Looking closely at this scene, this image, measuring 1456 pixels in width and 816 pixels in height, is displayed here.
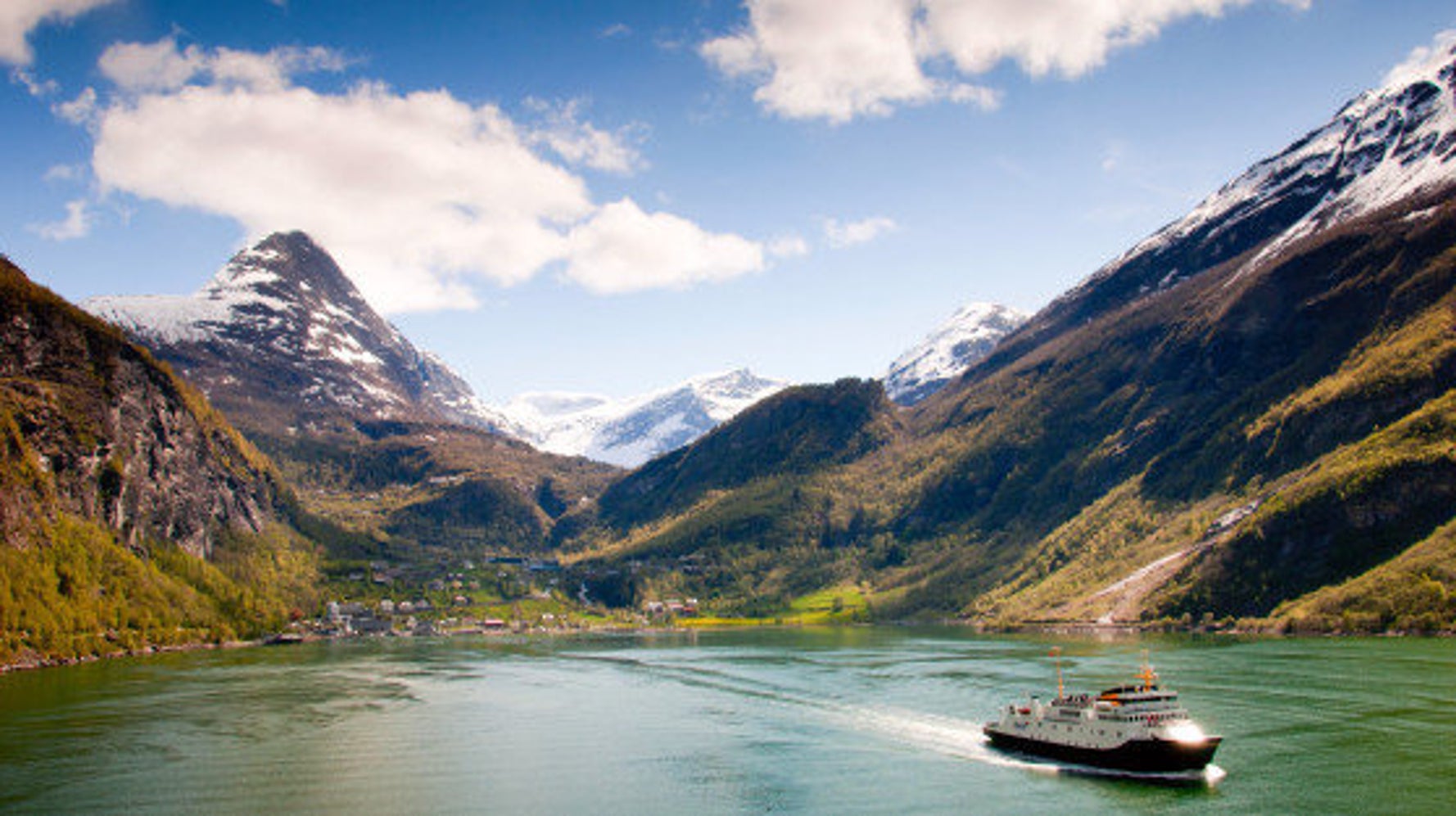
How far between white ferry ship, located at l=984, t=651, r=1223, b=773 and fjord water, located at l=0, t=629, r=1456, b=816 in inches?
92.8

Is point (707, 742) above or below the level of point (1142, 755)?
below

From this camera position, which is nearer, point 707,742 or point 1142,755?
point 1142,755

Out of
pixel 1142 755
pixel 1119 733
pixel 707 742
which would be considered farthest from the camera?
pixel 707 742

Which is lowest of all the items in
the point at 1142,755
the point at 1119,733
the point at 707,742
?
the point at 707,742

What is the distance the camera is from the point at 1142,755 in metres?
88.4

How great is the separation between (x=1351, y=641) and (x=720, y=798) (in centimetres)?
14090

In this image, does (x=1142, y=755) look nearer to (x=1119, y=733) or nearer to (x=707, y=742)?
(x=1119, y=733)

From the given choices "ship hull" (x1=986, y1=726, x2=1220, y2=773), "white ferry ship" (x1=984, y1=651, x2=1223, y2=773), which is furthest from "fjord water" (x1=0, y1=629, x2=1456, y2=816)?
"white ferry ship" (x1=984, y1=651, x2=1223, y2=773)

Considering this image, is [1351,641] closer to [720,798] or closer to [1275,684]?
[1275,684]

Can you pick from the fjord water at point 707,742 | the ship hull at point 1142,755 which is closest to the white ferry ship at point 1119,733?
the ship hull at point 1142,755

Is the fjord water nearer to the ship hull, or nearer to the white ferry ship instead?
the ship hull

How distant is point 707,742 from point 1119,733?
45629 mm

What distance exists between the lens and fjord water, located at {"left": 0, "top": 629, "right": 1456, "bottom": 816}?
81500 millimetres

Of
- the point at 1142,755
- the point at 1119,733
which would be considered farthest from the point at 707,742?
the point at 1142,755
